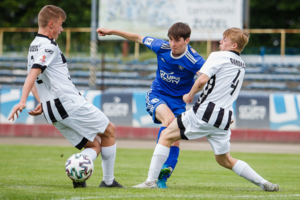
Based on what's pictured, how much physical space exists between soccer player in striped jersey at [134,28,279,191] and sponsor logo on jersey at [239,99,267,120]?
30.2 feet

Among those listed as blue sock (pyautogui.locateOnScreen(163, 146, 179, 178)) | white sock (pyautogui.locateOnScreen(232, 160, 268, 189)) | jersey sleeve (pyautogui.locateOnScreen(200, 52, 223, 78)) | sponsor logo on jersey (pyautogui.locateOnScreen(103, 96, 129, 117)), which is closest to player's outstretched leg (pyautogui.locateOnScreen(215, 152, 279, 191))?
white sock (pyautogui.locateOnScreen(232, 160, 268, 189))

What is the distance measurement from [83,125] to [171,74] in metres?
1.56

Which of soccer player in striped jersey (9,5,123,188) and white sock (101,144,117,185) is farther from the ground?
soccer player in striped jersey (9,5,123,188)

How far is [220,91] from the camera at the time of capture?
506cm

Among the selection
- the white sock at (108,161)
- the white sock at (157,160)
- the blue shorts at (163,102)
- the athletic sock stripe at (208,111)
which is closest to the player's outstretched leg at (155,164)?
the white sock at (157,160)

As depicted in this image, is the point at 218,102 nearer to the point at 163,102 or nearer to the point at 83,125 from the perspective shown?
the point at 163,102

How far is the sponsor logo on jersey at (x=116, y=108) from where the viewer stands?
14.7 m

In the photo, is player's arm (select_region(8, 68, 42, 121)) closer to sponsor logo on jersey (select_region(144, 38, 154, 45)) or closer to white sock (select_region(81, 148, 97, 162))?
white sock (select_region(81, 148, 97, 162))

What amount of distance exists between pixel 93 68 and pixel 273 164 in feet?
35.8

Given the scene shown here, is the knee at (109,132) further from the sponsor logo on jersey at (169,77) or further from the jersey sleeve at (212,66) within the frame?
the jersey sleeve at (212,66)

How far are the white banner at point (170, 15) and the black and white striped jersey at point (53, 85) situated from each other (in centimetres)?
1611

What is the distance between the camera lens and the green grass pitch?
15.6 feet

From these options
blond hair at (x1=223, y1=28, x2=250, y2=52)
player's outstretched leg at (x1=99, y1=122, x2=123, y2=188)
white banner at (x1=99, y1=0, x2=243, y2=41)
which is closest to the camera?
blond hair at (x1=223, y1=28, x2=250, y2=52)

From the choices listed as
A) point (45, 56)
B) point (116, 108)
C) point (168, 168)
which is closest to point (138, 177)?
point (168, 168)
